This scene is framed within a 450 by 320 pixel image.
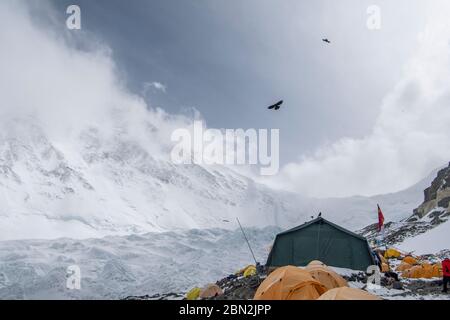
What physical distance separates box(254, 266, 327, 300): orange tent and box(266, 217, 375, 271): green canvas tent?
1056 centimetres

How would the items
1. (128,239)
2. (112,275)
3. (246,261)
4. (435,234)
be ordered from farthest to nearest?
(128,239), (246,261), (112,275), (435,234)

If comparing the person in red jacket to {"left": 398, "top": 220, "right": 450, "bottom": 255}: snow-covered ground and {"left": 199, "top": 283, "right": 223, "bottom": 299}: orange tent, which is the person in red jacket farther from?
{"left": 398, "top": 220, "right": 450, "bottom": 255}: snow-covered ground

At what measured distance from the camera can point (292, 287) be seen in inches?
474

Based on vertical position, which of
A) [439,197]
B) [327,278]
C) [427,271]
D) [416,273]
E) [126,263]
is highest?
[439,197]

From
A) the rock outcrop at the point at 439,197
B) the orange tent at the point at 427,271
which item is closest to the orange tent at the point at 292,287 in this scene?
the orange tent at the point at 427,271

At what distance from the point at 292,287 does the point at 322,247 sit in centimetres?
1131
